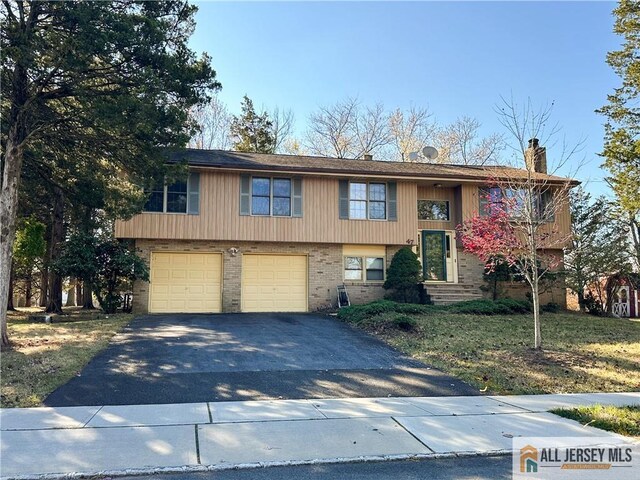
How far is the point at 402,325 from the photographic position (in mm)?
12367

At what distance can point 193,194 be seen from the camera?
1639 cm

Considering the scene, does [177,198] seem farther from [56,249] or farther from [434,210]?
[434,210]

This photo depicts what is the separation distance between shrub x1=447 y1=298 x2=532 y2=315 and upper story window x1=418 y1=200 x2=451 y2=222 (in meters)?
4.03

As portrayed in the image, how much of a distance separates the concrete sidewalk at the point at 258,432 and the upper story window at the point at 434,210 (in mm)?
12581

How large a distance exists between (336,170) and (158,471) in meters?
13.9

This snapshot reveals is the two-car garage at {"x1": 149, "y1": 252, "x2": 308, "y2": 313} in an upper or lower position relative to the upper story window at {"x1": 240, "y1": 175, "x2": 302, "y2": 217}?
lower

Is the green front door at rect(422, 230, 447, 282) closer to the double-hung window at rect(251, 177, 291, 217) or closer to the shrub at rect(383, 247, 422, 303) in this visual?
the shrub at rect(383, 247, 422, 303)

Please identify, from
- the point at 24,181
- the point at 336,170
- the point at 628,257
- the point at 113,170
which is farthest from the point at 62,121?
the point at 628,257

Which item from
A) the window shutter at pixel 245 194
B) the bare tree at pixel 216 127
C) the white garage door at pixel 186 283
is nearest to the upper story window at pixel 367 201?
the window shutter at pixel 245 194

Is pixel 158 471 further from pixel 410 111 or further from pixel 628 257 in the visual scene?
pixel 410 111

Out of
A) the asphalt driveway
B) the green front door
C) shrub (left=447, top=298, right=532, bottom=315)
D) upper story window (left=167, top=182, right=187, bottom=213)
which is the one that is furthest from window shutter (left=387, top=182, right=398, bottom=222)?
upper story window (left=167, top=182, right=187, bottom=213)

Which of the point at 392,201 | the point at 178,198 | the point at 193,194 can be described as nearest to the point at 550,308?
the point at 392,201

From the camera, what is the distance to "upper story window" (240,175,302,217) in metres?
16.7

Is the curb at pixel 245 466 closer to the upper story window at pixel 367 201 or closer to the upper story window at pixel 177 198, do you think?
the upper story window at pixel 177 198
